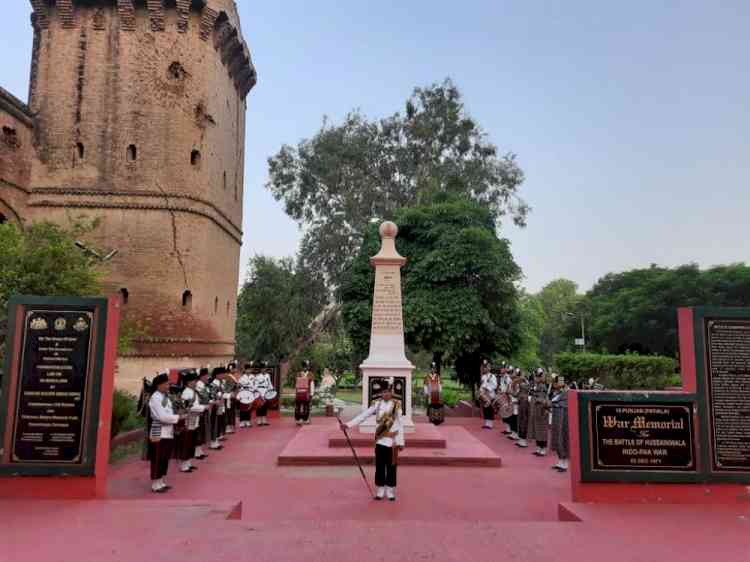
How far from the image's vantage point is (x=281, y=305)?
26.5 metres

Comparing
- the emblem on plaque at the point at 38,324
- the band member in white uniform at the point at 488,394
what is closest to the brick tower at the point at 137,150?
the band member in white uniform at the point at 488,394

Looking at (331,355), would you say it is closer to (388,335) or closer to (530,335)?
→ (388,335)

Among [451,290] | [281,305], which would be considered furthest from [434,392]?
[281,305]

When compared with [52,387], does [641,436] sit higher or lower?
lower

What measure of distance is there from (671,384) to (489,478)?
72.9 feet

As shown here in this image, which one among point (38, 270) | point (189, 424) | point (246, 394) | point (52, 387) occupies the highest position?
point (38, 270)

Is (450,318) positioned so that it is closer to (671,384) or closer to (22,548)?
(671,384)

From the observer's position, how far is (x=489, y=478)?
886cm

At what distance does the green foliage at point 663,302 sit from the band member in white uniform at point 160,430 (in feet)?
129

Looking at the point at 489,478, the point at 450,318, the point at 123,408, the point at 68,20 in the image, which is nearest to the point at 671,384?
the point at 450,318

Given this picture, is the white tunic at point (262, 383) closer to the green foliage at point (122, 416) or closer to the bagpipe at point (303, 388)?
the bagpipe at point (303, 388)

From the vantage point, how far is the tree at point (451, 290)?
67.0 feet

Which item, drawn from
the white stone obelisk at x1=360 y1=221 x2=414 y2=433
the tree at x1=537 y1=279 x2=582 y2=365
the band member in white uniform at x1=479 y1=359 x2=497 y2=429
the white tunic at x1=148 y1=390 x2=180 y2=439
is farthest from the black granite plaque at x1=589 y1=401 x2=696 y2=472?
the tree at x1=537 y1=279 x2=582 y2=365

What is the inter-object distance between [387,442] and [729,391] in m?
4.09
